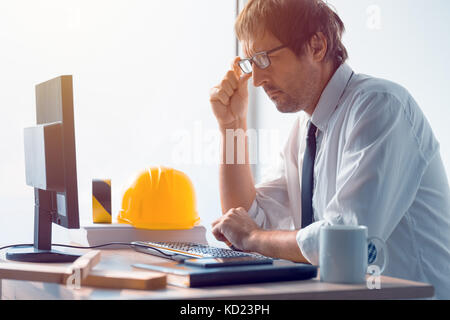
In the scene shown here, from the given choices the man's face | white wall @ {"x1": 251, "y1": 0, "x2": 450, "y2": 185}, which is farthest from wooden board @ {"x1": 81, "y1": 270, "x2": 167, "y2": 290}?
white wall @ {"x1": 251, "y1": 0, "x2": 450, "y2": 185}

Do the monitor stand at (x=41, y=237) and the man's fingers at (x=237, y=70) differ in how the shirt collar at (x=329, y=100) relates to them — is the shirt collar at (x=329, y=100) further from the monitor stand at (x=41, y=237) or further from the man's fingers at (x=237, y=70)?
the monitor stand at (x=41, y=237)

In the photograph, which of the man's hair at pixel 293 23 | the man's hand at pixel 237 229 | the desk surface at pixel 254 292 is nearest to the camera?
the desk surface at pixel 254 292

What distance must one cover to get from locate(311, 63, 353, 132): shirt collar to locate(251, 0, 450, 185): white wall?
46 centimetres

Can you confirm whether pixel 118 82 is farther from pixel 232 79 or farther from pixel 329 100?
pixel 329 100

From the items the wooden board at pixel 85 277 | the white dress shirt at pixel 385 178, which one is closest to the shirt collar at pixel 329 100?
the white dress shirt at pixel 385 178

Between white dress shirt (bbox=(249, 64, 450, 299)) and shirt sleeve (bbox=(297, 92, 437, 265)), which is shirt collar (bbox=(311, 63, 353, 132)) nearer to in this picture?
white dress shirt (bbox=(249, 64, 450, 299))

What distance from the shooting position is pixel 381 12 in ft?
7.82

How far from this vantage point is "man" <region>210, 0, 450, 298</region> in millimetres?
1438

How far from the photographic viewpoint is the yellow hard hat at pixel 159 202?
193cm

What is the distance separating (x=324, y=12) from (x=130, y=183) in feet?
2.94

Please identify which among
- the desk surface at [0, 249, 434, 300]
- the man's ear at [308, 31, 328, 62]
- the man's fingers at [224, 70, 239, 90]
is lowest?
the desk surface at [0, 249, 434, 300]

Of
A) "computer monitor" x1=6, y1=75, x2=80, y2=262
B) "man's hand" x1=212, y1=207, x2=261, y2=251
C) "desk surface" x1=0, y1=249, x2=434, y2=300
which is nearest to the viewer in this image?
"desk surface" x1=0, y1=249, x2=434, y2=300

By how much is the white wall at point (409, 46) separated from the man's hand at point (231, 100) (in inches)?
25.2

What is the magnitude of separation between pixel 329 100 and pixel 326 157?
20 cm
